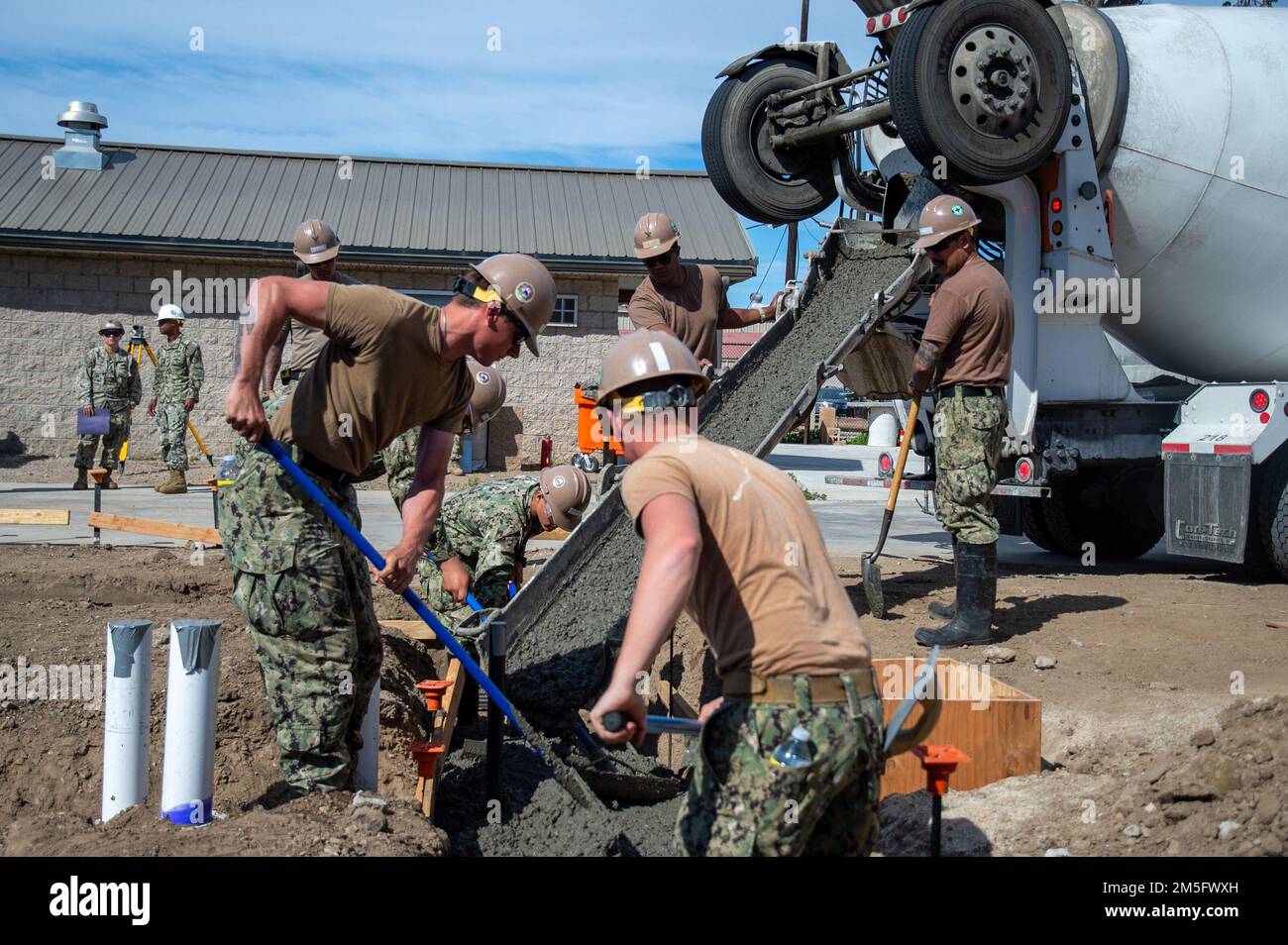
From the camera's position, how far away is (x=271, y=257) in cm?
1784

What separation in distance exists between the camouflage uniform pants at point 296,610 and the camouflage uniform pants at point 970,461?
3.81 metres

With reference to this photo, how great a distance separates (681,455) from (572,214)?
18062 mm

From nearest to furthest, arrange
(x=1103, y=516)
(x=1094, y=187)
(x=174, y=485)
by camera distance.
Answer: (x=1094, y=187) < (x=1103, y=516) < (x=174, y=485)

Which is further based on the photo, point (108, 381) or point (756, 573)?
point (108, 381)

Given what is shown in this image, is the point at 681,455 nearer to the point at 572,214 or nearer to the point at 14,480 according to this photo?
the point at 14,480

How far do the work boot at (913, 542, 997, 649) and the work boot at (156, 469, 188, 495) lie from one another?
10074mm

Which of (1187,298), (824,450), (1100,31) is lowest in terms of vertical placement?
(824,450)

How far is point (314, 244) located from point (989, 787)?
15.4 feet

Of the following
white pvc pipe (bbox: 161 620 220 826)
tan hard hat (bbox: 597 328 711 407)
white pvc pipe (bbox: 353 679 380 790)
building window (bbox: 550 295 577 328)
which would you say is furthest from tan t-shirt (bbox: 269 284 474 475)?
building window (bbox: 550 295 577 328)

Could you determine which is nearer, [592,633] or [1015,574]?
[592,633]

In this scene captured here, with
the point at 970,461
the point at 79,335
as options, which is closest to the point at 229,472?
the point at 970,461

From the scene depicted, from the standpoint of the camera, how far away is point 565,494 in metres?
5.92
